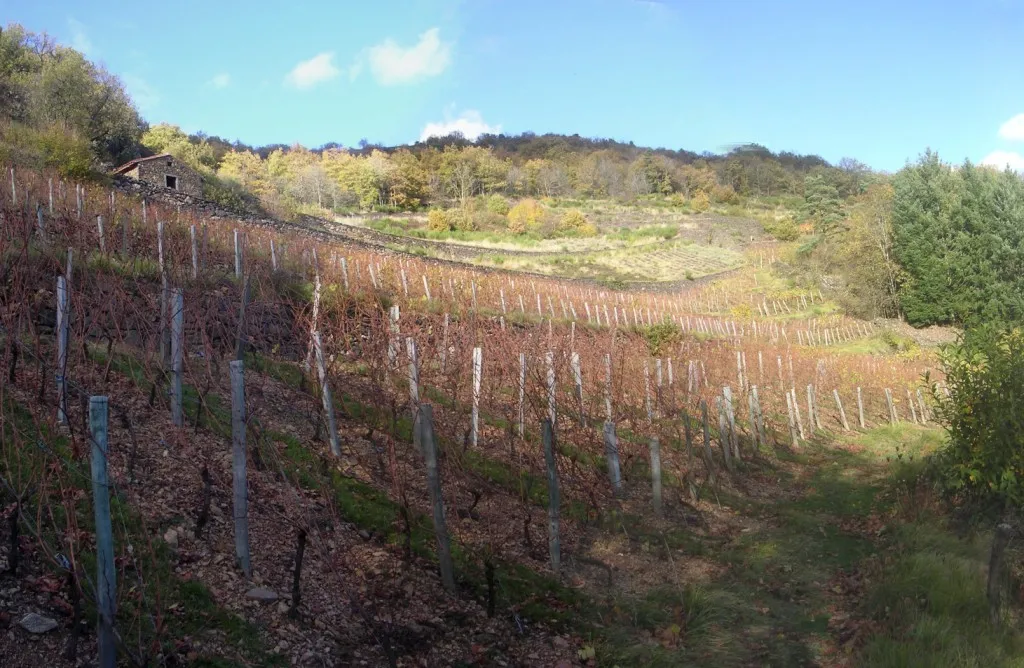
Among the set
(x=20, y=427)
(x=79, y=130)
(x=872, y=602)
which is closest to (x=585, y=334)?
(x=872, y=602)

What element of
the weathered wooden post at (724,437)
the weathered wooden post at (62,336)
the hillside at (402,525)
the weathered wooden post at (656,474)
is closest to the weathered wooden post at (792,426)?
the hillside at (402,525)

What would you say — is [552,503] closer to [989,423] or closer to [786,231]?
[989,423]

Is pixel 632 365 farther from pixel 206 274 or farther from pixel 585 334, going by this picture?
pixel 206 274

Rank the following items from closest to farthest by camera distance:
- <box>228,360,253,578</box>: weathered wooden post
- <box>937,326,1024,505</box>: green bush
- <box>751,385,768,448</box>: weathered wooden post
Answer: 1. <box>228,360,253,578</box>: weathered wooden post
2. <box>937,326,1024,505</box>: green bush
3. <box>751,385,768,448</box>: weathered wooden post

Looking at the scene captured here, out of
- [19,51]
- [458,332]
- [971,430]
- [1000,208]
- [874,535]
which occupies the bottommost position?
[874,535]

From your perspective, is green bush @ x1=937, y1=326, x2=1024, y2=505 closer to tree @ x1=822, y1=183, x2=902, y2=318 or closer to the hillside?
the hillside

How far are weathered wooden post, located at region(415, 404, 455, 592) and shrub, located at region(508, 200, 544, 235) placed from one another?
6523 cm

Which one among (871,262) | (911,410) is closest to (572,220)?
(871,262)

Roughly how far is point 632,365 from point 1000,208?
27228mm

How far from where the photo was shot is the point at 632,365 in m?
16.9

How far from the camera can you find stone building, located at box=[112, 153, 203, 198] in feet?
109

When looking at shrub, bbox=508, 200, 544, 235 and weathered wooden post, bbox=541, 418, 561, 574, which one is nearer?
weathered wooden post, bbox=541, 418, 561, 574

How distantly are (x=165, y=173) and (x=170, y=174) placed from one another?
0.28 metres

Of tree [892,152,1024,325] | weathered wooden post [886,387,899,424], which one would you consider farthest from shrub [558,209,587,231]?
weathered wooden post [886,387,899,424]
